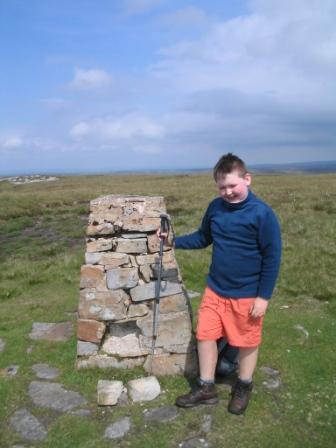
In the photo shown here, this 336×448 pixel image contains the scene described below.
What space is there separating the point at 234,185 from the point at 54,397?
13.1 ft

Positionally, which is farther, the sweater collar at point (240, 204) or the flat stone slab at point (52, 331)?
the flat stone slab at point (52, 331)

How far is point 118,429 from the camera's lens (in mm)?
5770

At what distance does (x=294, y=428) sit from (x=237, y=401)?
2.53 ft

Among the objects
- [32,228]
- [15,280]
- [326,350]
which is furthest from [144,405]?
[32,228]

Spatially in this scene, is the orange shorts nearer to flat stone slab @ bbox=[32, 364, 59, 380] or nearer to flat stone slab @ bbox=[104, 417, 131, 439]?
flat stone slab @ bbox=[104, 417, 131, 439]

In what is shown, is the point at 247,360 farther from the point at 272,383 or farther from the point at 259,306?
the point at 272,383

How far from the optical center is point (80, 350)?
7160 mm

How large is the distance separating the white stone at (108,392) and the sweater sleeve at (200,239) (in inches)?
86.7

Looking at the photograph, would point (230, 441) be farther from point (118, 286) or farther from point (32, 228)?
point (32, 228)

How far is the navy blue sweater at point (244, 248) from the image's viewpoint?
5.48m

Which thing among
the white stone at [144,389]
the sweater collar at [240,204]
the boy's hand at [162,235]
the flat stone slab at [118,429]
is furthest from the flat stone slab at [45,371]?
the sweater collar at [240,204]

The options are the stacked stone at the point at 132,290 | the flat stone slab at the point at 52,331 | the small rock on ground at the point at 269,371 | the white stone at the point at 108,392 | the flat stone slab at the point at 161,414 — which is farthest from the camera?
the flat stone slab at the point at 52,331

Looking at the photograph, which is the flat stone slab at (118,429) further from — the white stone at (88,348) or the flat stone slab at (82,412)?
the white stone at (88,348)

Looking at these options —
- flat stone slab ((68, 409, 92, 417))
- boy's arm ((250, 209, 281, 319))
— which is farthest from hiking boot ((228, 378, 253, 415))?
flat stone slab ((68, 409, 92, 417))
